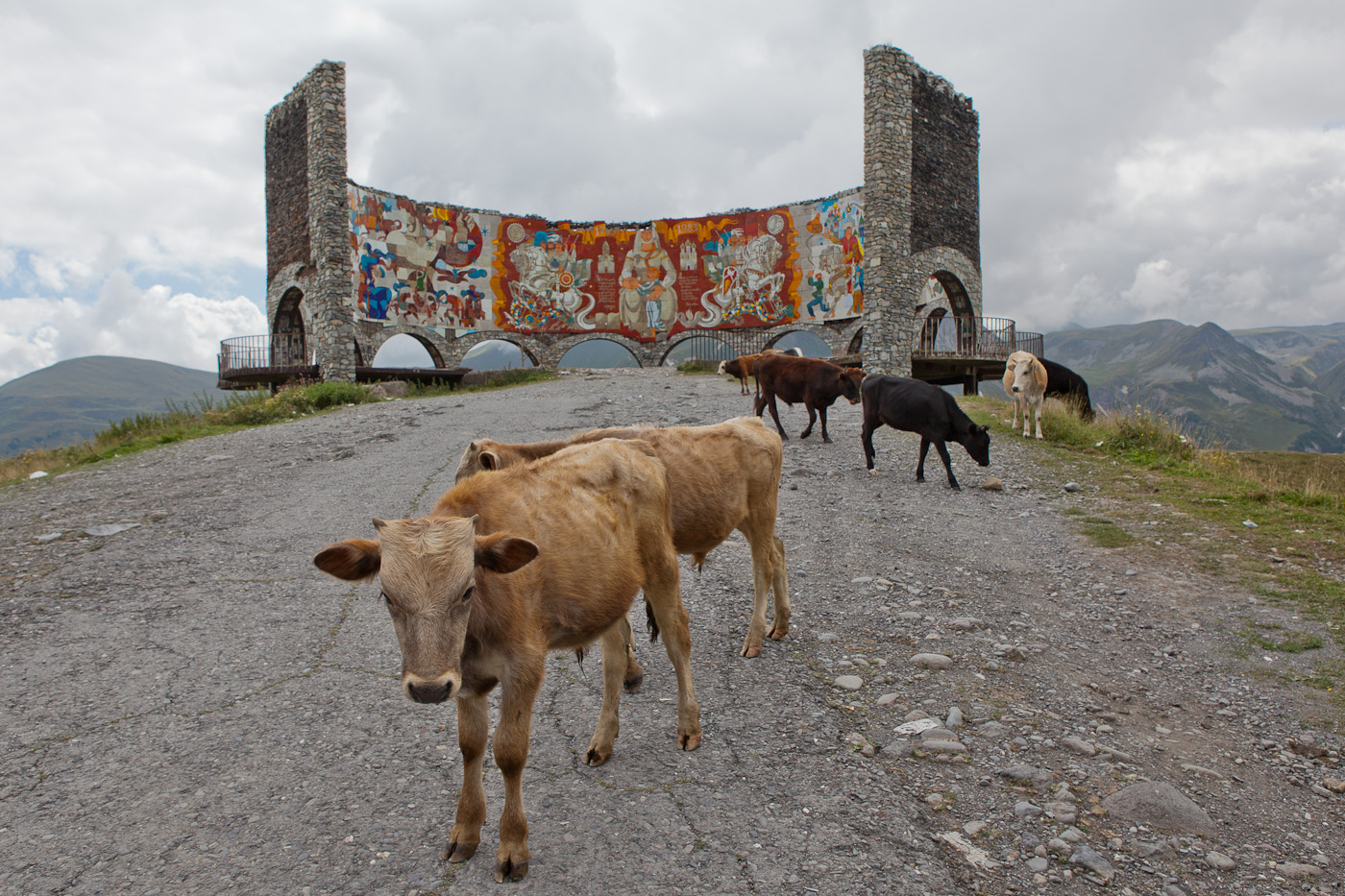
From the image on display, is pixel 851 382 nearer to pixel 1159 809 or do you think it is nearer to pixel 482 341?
pixel 1159 809

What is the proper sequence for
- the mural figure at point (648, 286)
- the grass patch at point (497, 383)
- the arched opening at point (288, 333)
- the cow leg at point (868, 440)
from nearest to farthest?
the cow leg at point (868, 440) < the grass patch at point (497, 383) < the arched opening at point (288, 333) < the mural figure at point (648, 286)

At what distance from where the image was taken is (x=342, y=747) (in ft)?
11.2

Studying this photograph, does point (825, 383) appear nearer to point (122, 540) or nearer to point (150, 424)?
point (122, 540)

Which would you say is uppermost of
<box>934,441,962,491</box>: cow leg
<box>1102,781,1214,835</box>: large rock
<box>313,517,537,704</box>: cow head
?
<box>313,517,537,704</box>: cow head

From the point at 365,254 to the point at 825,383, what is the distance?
20819mm

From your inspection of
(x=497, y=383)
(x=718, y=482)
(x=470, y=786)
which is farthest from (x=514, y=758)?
(x=497, y=383)

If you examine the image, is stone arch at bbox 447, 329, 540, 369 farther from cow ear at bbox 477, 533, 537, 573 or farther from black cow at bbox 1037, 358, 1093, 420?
cow ear at bbox 477, 533, 537, 573

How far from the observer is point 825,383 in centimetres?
1186

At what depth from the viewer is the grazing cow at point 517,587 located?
2.33m

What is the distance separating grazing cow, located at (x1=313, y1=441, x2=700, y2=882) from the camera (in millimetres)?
2326

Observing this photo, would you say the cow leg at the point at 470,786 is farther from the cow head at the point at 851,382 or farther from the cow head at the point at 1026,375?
the cow head at the point at 1026,375

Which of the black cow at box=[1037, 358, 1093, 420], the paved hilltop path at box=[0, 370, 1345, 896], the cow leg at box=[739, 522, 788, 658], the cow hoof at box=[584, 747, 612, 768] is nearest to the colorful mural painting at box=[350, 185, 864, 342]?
the black cow at box=[1037, 358, 1093, 420]

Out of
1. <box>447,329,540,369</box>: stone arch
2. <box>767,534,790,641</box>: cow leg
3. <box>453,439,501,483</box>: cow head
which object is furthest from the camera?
<box>447,329,540,369</box>: stone arch

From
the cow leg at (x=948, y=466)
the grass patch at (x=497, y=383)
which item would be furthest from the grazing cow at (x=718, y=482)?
the grass patch at (x=497, y=383)
